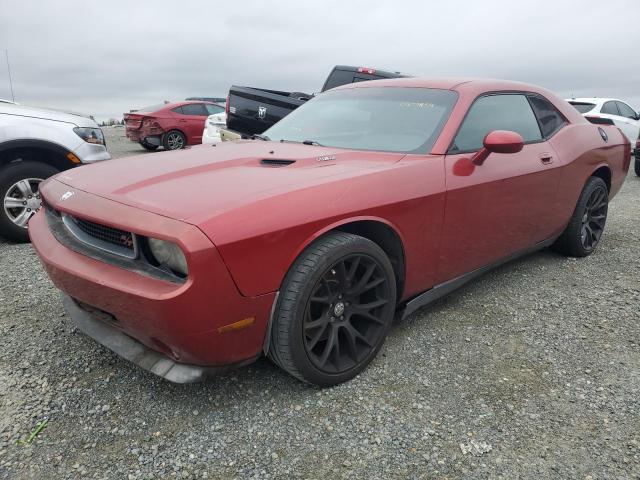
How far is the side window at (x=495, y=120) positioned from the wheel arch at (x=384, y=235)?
68 cm

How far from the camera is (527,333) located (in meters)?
2.86

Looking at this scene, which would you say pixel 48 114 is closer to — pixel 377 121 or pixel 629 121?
pixel 377 121

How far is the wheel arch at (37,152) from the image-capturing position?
4187 mm

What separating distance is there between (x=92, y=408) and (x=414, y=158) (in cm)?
199

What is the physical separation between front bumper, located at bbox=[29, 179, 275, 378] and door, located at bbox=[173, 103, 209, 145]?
427 inches

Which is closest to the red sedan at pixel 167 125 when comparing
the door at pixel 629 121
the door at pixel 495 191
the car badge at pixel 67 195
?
the door at pixel 495 191

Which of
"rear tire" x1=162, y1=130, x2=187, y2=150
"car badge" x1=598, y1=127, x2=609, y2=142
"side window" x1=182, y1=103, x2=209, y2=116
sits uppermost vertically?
"car badge" x1=598, y1=127, x2=609, y2=142

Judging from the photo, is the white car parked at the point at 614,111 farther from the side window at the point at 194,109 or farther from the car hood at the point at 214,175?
the car hood at the point at 214,175

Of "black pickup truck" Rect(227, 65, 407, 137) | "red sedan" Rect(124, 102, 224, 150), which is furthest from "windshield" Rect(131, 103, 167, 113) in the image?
"black pickup truck" Rect(227, 65, 407, 137)

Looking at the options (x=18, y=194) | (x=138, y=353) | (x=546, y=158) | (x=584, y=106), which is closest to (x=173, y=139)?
(x=18, y=194)

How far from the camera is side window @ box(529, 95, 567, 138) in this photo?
364 cm

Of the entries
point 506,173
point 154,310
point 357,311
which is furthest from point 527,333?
point 154,310

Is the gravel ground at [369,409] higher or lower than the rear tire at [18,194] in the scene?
lower

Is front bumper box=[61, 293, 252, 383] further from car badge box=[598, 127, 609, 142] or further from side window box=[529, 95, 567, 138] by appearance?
car badge box=[598, 127, 609, 142]
